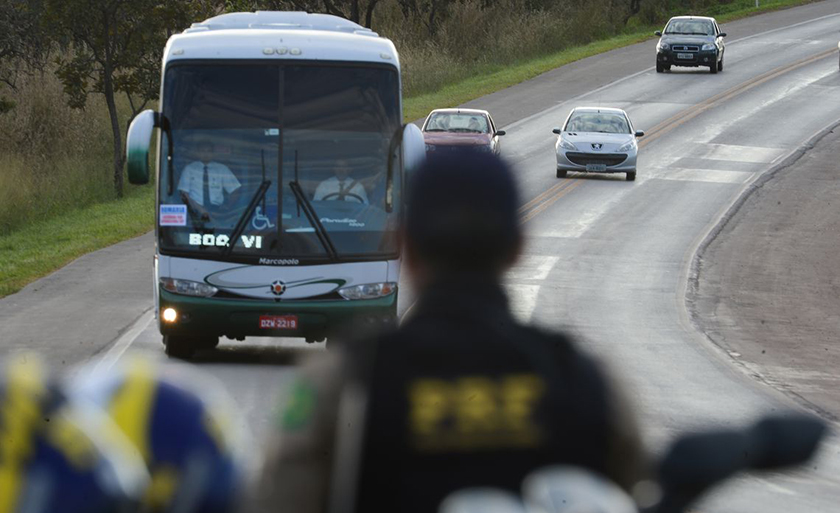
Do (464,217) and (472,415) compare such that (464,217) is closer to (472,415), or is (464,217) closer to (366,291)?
(472,415)

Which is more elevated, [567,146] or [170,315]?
[170,315]

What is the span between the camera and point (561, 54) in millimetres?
57875

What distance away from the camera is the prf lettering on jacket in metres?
2.31

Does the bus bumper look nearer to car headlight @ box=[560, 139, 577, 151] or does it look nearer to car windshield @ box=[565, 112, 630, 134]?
car headlight @ box=[560, 139, 577, 151]

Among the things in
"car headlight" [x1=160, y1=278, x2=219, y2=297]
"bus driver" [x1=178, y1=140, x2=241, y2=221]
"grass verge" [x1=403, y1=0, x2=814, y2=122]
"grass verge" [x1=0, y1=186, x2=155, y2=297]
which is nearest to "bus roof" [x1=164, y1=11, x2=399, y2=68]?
"bus driver" [x1=178, y1=140, x2=241, y2=221]

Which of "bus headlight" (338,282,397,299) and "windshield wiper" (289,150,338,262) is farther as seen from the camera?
"bus headlight" (338,282,397,299)

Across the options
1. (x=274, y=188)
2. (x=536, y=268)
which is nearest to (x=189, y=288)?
(x=274, y=188)

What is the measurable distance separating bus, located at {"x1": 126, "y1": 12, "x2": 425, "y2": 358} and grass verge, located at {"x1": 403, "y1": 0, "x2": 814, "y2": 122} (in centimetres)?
2676

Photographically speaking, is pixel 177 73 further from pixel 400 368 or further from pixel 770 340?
pixel 400 368

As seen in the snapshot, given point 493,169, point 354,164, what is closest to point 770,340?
point 354,164

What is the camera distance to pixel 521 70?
53.2 metres

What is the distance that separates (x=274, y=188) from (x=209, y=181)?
646 mm

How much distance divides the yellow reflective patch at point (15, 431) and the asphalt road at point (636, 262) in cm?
100

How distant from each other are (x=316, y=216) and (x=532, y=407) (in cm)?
1121
